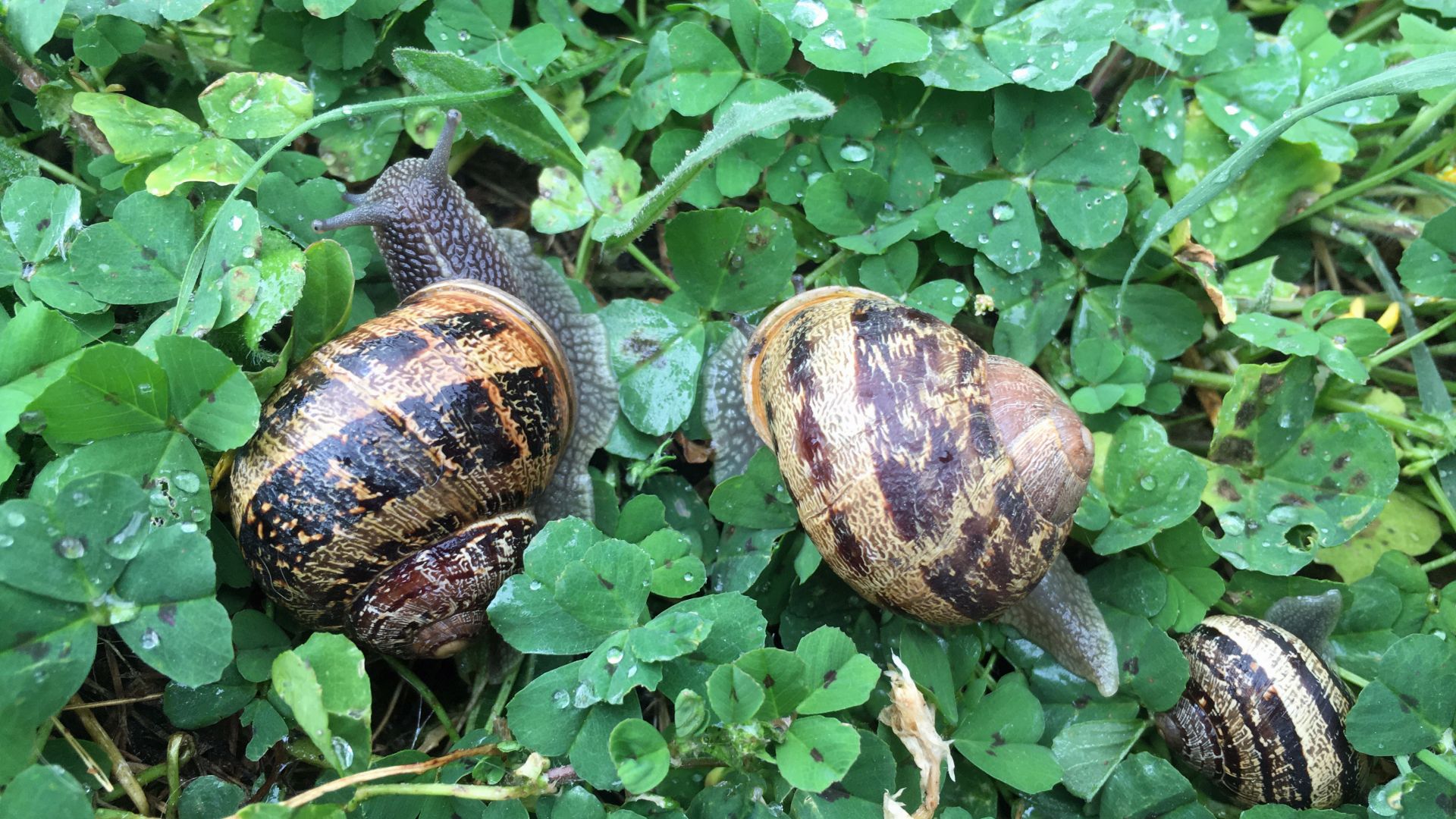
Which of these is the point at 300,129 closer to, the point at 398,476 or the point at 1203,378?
the point at 398,476

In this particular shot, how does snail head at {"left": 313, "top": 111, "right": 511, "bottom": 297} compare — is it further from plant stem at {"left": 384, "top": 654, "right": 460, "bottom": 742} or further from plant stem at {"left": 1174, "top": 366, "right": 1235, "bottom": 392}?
plant stem at {"left": 1174, "top": 366, "right": 1235, "bottom": 392}

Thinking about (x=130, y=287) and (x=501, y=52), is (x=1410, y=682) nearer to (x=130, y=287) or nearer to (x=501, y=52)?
(x=501, y=52)

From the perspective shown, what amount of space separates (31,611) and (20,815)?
37 cm

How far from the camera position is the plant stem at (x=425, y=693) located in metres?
2.38

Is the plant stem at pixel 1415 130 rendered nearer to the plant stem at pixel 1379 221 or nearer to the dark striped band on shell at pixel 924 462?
the plant stem at pixel 1379 221

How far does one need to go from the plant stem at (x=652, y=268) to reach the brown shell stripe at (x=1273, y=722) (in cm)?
177

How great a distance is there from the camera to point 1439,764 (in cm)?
218

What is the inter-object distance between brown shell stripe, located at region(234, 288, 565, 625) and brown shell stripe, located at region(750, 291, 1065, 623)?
2.35 ft

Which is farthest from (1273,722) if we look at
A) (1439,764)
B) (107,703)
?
(107,703)

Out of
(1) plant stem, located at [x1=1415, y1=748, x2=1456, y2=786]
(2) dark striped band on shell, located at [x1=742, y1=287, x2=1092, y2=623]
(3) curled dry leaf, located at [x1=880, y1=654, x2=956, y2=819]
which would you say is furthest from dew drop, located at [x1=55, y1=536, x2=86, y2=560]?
(1) plant stem, located at [x1=1415, y1=748, x2=1456, y2=786]

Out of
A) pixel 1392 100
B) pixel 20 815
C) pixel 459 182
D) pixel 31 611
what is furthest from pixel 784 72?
pixel 20 815

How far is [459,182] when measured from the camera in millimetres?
2963

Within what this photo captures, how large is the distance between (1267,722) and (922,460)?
1.12 metres

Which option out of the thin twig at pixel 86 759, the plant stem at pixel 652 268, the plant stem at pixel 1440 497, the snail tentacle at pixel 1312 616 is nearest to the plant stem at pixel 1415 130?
the plant stem at pixel 1440 497
